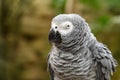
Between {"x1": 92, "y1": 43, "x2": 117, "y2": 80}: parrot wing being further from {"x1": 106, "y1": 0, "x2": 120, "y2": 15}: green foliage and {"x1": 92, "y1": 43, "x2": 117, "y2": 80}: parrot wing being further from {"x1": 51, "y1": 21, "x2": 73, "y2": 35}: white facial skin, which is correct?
{"x1": 106, "y1": 0, "x2": 120, "y2": 15}: green foliage

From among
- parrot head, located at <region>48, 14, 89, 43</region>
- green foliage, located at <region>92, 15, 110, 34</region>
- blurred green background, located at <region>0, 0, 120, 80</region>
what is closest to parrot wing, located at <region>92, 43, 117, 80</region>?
parrot head, located at <region>48, 14, 89, 43</region>

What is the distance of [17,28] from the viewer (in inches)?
158

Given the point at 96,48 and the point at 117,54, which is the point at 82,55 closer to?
the point at 96,48

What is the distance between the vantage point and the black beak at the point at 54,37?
167 centimetres

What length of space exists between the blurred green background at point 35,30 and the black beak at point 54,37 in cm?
43

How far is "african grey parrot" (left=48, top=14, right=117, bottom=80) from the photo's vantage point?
171 centimetres

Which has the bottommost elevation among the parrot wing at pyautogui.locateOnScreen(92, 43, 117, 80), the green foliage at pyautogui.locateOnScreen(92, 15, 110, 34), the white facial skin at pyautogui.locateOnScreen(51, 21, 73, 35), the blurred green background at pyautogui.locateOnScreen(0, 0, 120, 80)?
the blurred green background at pyautogui.locateOnScreen(0, 0, 120, 80)

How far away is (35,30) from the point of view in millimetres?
4660

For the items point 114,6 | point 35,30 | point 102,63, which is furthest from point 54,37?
point 35,30

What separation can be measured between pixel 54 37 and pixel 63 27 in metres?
0.06

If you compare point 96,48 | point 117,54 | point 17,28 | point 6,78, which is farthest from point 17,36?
point 96,48

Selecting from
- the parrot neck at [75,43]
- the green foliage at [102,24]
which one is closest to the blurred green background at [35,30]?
the green foliage at [102,24]

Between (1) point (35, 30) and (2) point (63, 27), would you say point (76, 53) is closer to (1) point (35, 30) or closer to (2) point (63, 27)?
(2) point (63, 27)

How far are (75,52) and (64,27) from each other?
158 mm
